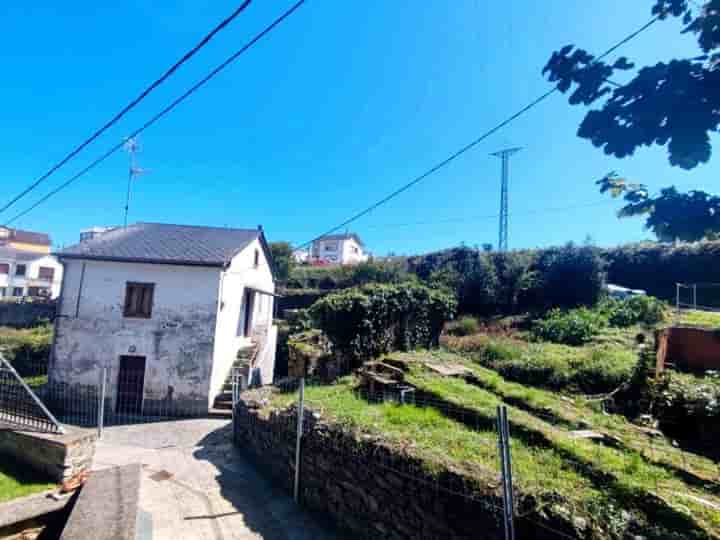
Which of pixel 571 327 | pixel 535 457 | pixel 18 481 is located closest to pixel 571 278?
pixel 571 327

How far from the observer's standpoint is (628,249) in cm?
2055

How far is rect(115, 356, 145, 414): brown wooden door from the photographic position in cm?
1105

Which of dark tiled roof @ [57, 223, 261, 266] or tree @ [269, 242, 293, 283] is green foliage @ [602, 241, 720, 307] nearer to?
dark tiled roof @ [57, 223, 261, 266]

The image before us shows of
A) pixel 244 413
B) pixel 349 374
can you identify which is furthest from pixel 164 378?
pixel 349 374

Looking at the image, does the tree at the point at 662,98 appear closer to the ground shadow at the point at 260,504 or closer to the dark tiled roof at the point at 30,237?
the ground shadow at the point at 260,504

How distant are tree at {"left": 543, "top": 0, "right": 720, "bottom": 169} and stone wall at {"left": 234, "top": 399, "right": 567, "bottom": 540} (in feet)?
10.8

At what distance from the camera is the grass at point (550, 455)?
3.00 meters

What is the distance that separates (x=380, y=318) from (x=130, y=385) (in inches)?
333

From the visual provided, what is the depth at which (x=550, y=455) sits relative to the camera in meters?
4.54

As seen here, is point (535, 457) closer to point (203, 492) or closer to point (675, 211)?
point (675, 211)

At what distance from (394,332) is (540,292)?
37.9 feet

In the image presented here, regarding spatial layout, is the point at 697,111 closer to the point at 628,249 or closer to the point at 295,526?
the point at 295,526

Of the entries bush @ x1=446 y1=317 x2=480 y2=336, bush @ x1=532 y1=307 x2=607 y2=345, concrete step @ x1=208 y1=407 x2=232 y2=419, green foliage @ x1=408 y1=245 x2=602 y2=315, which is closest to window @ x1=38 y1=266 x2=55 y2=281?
concrete step @ x1=208 y1=407 x2=232 y2=419

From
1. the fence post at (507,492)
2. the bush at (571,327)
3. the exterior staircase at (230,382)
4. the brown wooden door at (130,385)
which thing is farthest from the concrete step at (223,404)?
the bush at (571,327)
